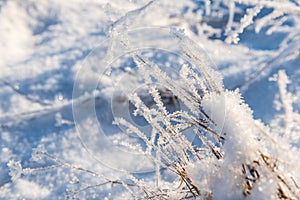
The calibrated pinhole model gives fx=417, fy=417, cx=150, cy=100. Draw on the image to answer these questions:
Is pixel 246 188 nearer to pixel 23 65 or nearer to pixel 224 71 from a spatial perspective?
pixel 224 71

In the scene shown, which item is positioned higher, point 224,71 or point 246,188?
point 224,71

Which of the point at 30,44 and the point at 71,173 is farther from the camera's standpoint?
the point at 30,44

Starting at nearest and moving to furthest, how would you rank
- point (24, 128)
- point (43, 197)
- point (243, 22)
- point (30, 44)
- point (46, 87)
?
point (43, 197) < point (243, 22) < point (24, 128) < point (46, 87) < point (30, 44)

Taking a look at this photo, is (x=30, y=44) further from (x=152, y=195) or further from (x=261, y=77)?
(x=152, y=195)

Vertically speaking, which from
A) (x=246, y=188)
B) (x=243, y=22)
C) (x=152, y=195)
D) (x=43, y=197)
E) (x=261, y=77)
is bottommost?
(x=43, y=197)

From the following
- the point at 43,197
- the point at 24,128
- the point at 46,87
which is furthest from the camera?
the point at 46,87

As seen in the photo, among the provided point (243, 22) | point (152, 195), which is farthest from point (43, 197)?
point (243, 22)

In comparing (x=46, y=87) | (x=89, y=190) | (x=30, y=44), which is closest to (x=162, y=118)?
(x=89, y=190)
